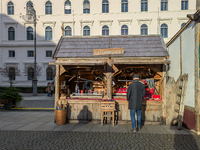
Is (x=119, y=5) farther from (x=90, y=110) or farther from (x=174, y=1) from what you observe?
(x=90, y=110)

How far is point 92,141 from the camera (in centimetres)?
493

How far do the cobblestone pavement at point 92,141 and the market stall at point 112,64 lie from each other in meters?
1.33

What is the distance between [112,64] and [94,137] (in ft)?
9.66

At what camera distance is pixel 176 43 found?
744 centimetres

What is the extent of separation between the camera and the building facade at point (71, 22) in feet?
87.3

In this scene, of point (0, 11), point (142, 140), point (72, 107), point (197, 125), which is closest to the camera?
point (142, 140)

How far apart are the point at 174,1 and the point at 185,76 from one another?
81.0 feet

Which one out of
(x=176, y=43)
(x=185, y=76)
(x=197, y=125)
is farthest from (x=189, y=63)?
(x=197, y=125)

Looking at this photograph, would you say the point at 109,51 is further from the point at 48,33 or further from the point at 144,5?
the point at 48,33

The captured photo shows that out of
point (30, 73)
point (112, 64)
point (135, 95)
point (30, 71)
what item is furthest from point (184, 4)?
point (30, 71)

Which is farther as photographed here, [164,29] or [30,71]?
[30,71]

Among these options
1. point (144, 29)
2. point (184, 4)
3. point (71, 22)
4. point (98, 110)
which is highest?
point (184, 4)

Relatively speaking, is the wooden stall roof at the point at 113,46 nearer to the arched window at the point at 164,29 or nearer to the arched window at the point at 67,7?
the arched window at the point at 164,29

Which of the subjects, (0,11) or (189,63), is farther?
(0,11)
